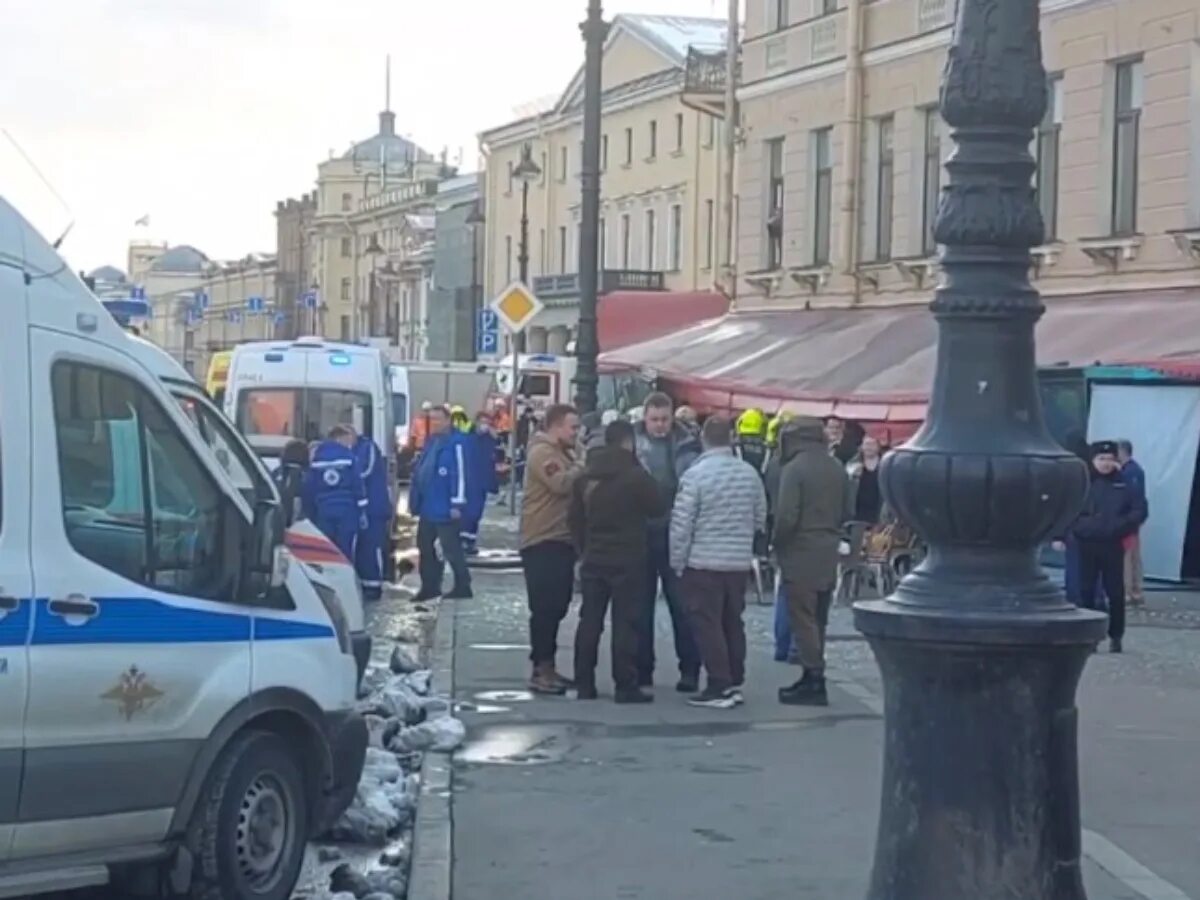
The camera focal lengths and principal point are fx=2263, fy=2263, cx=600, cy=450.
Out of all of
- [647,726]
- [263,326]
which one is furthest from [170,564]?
[263,326]

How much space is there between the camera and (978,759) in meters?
5.68

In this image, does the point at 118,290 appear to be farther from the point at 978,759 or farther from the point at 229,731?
the point at 978,759

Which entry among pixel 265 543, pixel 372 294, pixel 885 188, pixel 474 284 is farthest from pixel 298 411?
pixel 372 294

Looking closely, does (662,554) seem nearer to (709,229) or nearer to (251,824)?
(251,824)

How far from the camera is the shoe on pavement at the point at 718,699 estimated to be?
1358cm

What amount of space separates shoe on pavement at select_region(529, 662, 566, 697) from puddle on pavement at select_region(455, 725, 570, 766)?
1.33 meters

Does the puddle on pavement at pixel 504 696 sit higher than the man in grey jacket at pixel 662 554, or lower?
lower

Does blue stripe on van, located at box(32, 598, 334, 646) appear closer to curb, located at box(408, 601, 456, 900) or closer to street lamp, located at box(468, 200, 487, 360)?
curb, located at box(408, 601, 456, 900)

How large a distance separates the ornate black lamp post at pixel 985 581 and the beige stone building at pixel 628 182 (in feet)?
151

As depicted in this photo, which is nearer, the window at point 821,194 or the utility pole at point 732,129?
the window at point 821,194

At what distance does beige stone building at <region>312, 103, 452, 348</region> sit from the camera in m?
102

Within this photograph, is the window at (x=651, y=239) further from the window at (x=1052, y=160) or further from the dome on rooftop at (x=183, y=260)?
the dome on rooftop at (x=183, y=260)

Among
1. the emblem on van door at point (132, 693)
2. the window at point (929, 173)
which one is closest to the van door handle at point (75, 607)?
the emblem on van door at point (132, 693)

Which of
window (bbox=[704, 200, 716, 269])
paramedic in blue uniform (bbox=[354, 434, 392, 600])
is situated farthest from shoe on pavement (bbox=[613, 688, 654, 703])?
window (bbox=[704, 200, 716, 269])
